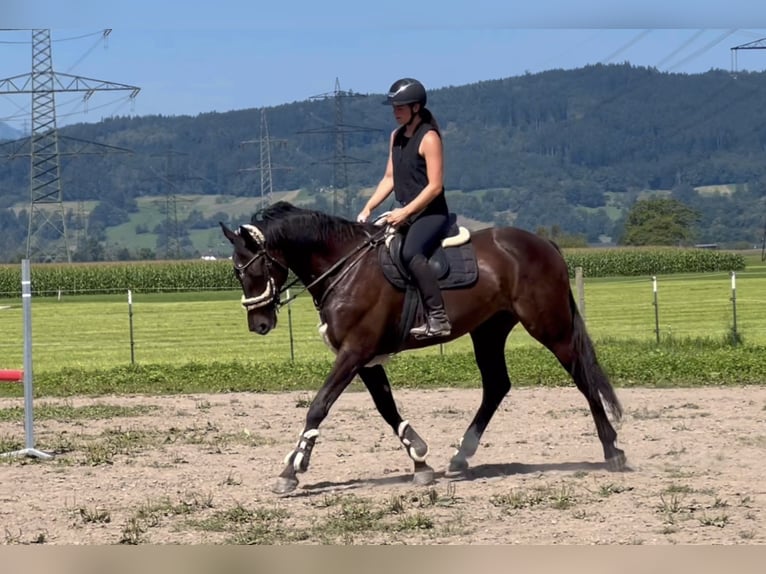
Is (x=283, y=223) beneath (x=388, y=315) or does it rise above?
above

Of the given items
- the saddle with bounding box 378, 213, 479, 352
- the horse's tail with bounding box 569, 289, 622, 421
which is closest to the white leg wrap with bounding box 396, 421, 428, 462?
the saddle with bounding box 378, 213, 479, 352

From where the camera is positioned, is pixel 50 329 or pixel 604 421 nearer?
pixel 604 421

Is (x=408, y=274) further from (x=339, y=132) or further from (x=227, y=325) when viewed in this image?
(x=339, y=132)

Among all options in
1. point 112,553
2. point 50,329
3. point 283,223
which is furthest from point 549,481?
point 50,329

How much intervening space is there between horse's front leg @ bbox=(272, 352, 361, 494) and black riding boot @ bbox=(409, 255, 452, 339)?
0.54m

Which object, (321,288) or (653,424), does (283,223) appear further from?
(653,424)

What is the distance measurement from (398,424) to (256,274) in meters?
1.42

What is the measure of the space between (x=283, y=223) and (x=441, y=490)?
2.05m

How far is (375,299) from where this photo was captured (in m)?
7.68

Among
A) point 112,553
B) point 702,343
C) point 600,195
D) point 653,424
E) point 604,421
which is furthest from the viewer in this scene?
point 600,195

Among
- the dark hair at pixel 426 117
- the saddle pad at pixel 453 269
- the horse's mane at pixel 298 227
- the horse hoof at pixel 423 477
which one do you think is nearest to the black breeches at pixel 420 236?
the saddle pad at pixel 453 269

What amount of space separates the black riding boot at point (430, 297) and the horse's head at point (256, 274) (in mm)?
917

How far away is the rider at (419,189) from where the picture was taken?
7.36 m

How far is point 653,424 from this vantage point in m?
10.6
